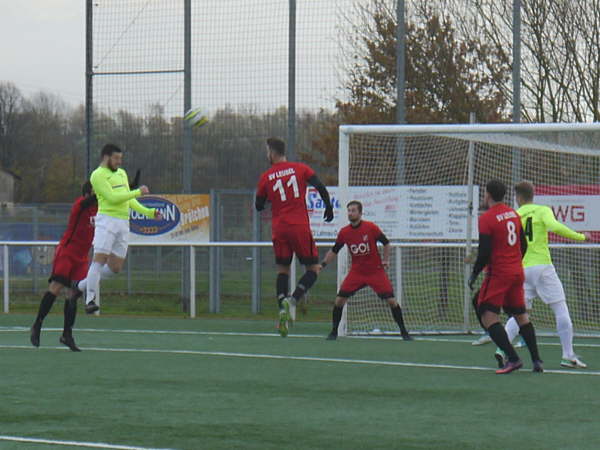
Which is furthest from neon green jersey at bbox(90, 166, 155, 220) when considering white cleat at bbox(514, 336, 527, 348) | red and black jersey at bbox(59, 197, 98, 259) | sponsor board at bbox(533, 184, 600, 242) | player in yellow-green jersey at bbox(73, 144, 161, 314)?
sponsor board at bbox(533, 184, 600, 242)

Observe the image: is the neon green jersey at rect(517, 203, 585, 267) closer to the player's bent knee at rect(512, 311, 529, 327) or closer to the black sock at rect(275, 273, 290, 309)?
the player's bent knee at rect(512, 311, 529, 327)

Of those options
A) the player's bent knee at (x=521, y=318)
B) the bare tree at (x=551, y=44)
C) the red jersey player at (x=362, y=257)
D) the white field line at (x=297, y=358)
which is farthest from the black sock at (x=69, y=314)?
the bare tree at (x=551, y=44)

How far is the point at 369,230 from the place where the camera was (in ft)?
49.2

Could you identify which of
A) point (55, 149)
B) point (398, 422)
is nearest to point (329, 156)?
point (398, 422)

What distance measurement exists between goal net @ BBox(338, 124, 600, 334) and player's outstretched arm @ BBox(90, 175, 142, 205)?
175 inches

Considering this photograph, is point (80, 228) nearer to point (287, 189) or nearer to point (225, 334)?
point (287, 189)

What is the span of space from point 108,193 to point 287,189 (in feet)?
6.42

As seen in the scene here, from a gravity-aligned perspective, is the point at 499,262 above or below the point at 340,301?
above

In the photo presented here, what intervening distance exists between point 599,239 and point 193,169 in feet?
27.4

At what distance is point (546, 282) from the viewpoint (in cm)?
1166

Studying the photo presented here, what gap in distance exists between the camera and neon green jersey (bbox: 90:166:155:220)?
12289 mm

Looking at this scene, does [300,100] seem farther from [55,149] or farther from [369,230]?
[55,149]

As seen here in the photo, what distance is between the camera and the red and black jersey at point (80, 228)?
12.0 metres

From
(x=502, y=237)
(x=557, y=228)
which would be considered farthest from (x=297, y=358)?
(x=557, y=228)
